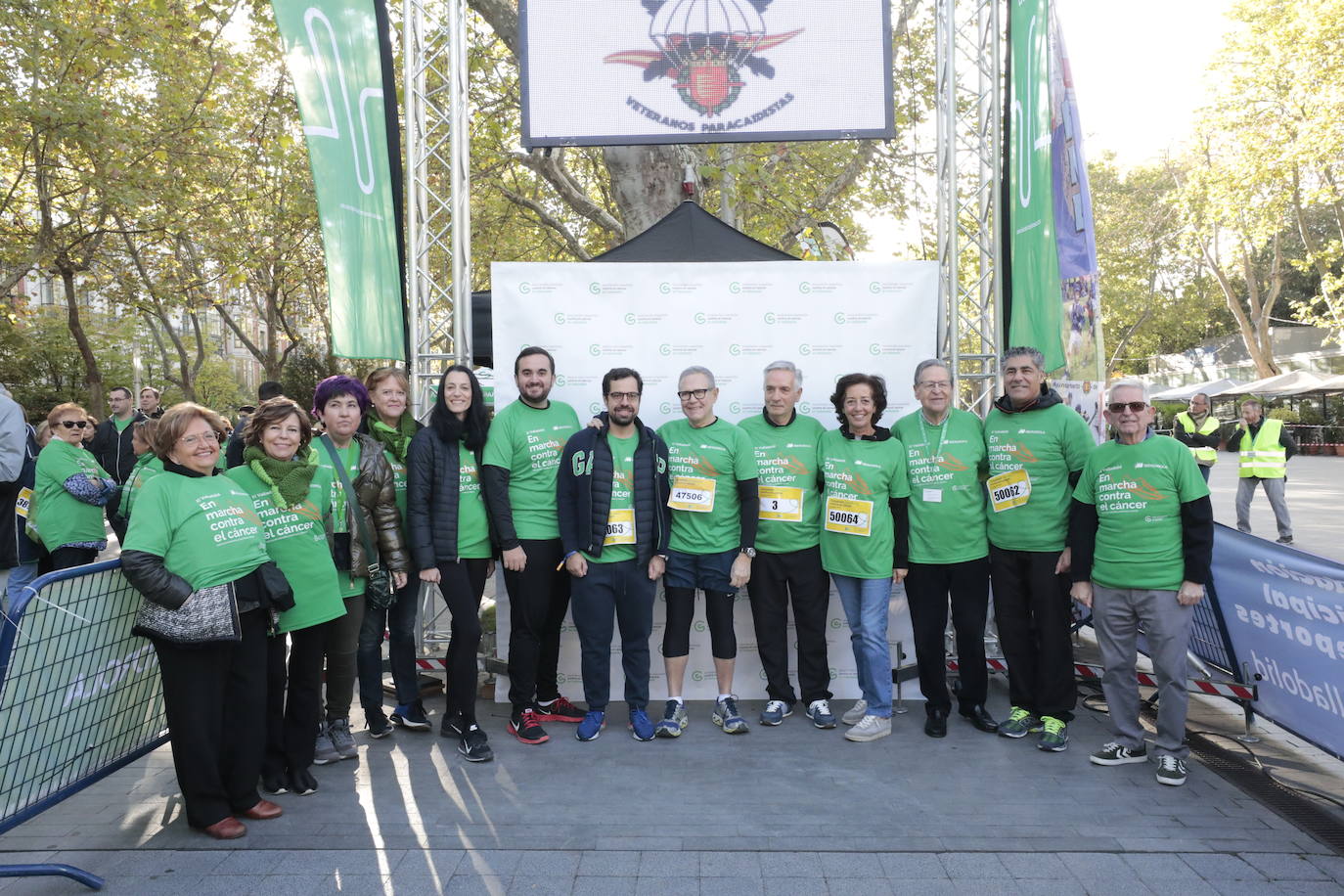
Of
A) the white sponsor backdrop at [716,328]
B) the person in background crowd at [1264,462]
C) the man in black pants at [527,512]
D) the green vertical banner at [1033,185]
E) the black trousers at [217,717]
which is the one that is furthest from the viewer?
the person in background crowd at [1264,462]

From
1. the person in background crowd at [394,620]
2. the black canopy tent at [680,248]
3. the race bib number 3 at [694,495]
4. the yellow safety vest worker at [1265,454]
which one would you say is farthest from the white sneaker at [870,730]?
the yellow safety vest worker at [1265,454]

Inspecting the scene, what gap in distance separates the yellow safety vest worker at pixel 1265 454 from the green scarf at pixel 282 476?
1171 centimetres

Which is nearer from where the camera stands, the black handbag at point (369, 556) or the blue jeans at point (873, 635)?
the black handbag at point (369, 556)

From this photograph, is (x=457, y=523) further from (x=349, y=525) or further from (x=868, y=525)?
(x=868, y=525)

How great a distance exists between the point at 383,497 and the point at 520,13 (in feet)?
10.8

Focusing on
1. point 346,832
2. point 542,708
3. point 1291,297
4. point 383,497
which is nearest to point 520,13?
point 383,497

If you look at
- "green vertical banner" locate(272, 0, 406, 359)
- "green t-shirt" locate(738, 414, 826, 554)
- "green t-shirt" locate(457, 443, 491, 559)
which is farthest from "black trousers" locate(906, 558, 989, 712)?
"green vertical banner" locate(272, 0, 406, 359)

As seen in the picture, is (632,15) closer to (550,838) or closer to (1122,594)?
(1122,594)

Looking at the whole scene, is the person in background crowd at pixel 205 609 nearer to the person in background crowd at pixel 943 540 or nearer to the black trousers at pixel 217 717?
the black trousers at pixel 217 717

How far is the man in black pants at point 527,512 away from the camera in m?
4.47

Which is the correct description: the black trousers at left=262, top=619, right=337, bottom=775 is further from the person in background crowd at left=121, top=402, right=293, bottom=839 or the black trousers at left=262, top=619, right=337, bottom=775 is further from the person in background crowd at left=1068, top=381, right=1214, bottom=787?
the person in background crowd at left=1068, top=381, right=1214, bottom=787

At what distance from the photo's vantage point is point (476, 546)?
4.48 meters

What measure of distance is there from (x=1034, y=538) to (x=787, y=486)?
1.22 metres

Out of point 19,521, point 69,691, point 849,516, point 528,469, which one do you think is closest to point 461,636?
point 528,469
